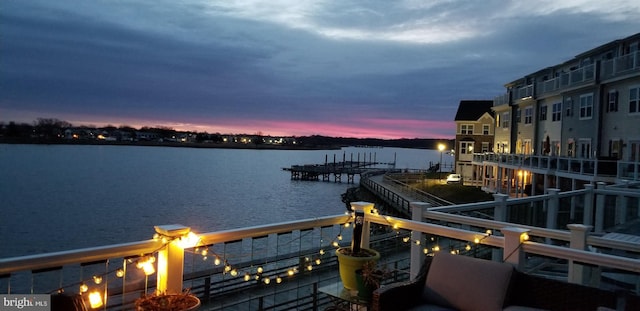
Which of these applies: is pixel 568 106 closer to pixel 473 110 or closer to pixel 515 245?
pixel 473 110

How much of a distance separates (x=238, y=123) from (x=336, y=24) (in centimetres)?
7715

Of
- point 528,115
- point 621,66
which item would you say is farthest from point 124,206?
point 621,66

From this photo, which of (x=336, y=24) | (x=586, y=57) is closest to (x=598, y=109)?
(x=586, y=57)

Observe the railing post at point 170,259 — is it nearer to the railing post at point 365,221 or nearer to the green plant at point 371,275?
the green plant at point 371,275

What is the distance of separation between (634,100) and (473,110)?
924 inches

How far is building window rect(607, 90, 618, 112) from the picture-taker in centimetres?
2127

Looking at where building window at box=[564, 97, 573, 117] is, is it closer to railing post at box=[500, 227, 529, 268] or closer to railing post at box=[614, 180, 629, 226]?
railing post at box=[614, 180, 629, 226]

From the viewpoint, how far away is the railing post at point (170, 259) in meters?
3.61

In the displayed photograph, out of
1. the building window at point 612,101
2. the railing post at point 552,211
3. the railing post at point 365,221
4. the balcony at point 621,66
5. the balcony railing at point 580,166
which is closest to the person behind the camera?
the railing post at point 365,221

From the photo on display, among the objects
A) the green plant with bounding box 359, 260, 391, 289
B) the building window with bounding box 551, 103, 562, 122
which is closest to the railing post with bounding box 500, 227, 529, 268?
the green plant with bounding box 359, 260, 391, 289

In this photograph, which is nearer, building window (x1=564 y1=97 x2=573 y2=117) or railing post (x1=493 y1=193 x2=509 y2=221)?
railing post (x1=493 y1=193 x2=509 y2=221)

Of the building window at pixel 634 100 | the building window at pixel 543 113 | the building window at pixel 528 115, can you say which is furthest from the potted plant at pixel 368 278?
the building window at pixel 528 115

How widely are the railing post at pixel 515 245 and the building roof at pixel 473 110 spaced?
135ft

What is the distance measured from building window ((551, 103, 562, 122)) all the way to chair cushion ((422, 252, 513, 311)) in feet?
86.0
